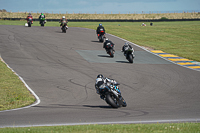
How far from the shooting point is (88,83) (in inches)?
661

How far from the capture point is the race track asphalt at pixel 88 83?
394 inches

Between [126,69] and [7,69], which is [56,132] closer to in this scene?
[7,69]

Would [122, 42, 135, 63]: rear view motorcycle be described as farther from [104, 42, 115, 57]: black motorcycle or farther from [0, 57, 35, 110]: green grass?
[0, 57, 35, 110]: green grass

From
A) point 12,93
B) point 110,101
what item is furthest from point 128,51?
point 110,101

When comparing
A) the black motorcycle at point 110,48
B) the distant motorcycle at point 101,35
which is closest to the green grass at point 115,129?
the black motorcycle at point 110,48

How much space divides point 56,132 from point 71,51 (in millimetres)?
20188

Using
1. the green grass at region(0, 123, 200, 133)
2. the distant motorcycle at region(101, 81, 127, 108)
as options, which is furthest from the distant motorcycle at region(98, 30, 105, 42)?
the green grass at region(0, 123, 200, 133)

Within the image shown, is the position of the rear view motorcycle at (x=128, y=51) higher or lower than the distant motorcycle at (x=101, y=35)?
lower

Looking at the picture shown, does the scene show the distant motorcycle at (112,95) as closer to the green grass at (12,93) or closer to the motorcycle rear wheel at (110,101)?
the motorcycle rear wheel at (110,101)

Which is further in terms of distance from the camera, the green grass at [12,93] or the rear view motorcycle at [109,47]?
the rear view motorcycle at [109,47]

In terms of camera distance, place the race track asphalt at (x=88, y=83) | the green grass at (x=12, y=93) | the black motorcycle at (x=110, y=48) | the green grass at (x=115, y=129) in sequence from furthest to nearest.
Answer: the black motorcycle at (x=110, y=48) < the green grass at (x=12, y=93) < the race track asphalt at (x=88, y=83) < the green grass at (x=115, y=129)

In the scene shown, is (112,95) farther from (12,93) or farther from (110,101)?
(12,93)

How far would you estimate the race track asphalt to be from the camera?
10000 millimetres

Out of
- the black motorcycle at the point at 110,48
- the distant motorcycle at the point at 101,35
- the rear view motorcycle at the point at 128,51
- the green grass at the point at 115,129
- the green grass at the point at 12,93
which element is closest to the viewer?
the green grass at the point at 115,129
